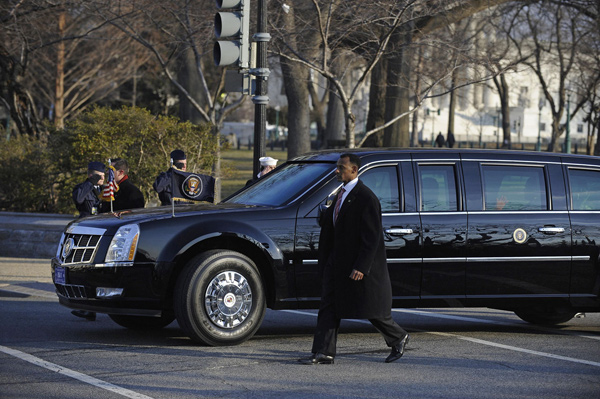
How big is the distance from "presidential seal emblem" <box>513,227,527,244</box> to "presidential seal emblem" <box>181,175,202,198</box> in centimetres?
336

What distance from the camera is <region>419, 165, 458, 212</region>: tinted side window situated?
8.73 meters

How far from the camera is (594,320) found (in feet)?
36.0

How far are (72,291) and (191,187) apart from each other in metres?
2.06

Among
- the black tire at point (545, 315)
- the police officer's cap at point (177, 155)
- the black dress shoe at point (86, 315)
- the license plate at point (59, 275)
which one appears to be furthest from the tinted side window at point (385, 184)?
the police officer's cap at point (177, 155)

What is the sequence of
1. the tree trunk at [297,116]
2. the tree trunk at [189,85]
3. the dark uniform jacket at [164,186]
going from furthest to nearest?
the tree trunk at [189,85], the tree trunk at [297,116], the dark uniform jacket at [164,186]

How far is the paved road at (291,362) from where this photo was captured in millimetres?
6617

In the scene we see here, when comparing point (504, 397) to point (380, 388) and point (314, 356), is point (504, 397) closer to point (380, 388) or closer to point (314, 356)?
point (380, 388)

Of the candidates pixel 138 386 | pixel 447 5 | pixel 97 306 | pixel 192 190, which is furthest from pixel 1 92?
pixel 138 386

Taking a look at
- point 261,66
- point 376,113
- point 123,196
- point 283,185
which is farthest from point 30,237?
point 376,113

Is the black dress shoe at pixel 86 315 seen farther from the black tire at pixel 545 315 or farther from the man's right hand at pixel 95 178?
the black tire at pixel 545 315

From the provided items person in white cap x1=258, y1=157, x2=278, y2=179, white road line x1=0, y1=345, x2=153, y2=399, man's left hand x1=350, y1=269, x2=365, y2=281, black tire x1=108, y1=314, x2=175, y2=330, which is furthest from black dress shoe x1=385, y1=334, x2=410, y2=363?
person in white cap x1=258, y1=157, x2=278, y2=179

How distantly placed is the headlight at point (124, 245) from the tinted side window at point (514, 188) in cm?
334

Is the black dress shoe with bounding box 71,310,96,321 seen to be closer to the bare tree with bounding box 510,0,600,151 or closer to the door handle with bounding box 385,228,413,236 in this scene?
the door handle with bounding box 385,228,413,236

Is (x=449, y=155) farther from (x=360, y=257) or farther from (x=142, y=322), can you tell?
(x=142, y=322)
